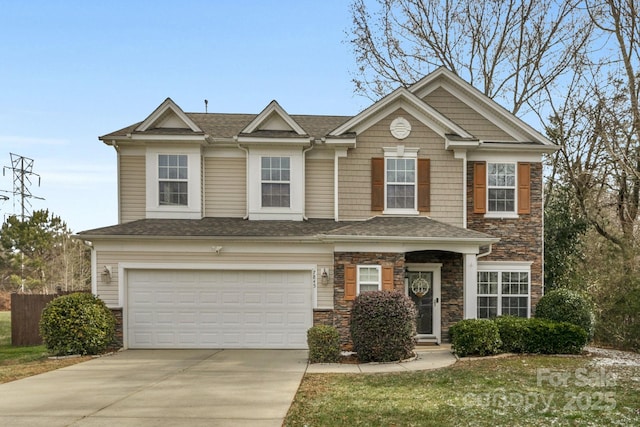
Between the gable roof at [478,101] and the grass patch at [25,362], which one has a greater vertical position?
the gable roof at [478,101]

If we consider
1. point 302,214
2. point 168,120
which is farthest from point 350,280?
point 168,120

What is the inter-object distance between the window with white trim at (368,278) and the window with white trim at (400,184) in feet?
7.69

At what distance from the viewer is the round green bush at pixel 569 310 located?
13617 millimetres

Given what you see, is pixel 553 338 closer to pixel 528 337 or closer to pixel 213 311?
pixel 528 337

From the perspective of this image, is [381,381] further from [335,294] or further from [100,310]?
[100,310]

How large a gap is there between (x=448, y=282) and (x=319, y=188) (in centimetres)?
462

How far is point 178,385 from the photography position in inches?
368

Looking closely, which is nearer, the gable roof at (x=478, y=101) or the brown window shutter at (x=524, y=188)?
the brown window shutter at (x=524, y=188)

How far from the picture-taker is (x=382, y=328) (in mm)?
11844

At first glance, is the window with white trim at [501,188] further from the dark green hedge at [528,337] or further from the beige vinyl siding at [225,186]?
the beige vinyl siding at [225,186]

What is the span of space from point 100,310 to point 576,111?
19.3 metres

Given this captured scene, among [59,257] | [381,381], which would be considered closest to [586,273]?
[381,381]

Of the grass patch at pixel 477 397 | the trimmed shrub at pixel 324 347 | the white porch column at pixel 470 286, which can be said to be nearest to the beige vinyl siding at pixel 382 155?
the white porch column at pixel 470 286

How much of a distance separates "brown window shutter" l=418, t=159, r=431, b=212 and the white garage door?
394 centimetres
